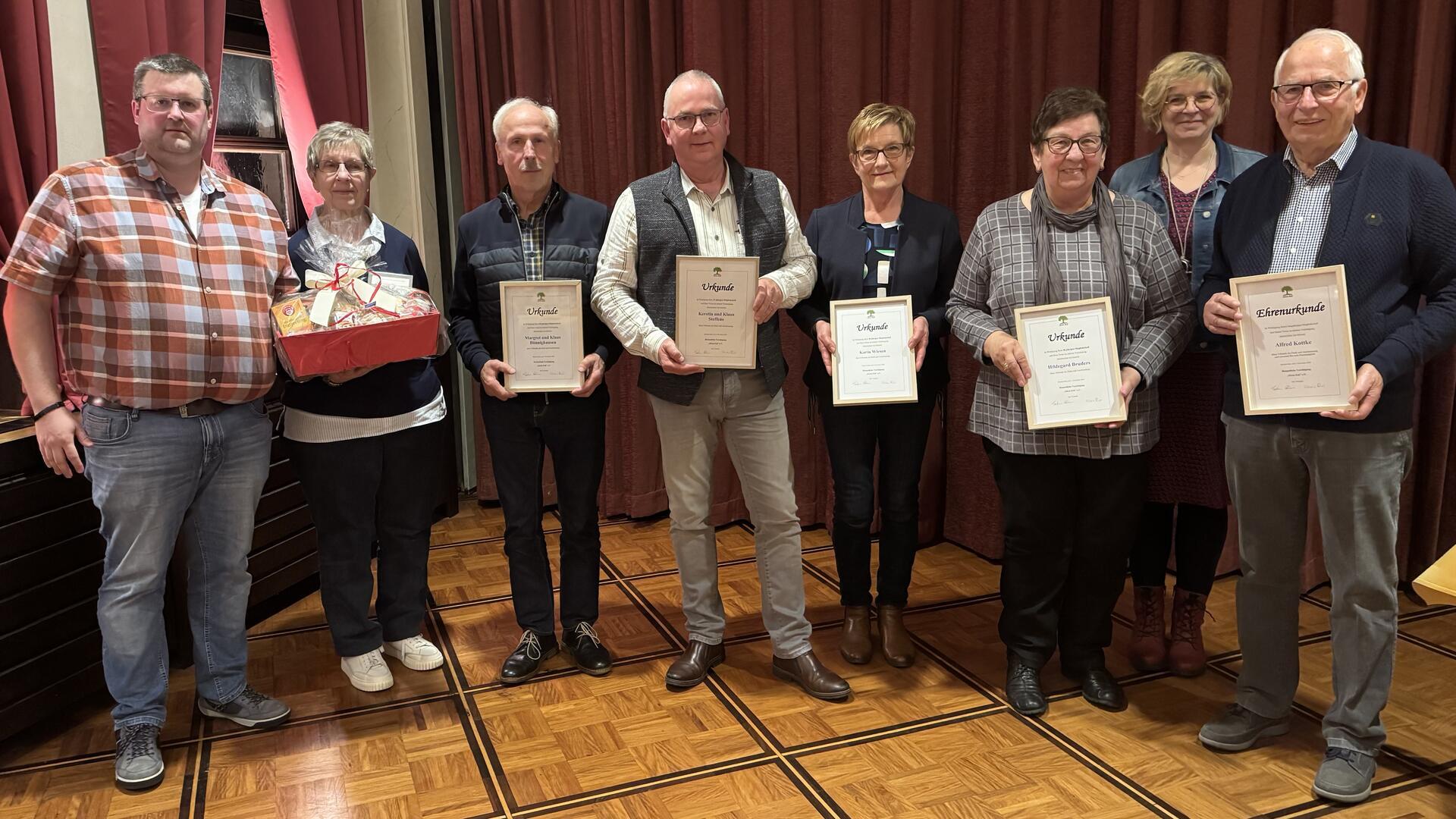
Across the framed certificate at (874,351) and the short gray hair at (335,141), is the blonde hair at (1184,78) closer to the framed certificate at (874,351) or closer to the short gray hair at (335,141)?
the framed certificate at (874,351)

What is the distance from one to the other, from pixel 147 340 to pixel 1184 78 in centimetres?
247

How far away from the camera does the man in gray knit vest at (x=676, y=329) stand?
7.88 feet

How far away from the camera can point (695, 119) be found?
236 centimetres

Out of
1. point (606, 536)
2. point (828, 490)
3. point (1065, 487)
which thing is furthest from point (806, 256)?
point (606, 536)

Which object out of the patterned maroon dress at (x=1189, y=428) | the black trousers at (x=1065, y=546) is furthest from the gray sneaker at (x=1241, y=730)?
the patterned maroon dress at (x=1189, y=428)

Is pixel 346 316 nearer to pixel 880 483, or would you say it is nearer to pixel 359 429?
pixel 359 429

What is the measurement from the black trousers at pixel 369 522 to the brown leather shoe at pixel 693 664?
0.77 meters

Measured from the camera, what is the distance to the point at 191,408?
2268 millimetres

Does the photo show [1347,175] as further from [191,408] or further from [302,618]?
[302,618]

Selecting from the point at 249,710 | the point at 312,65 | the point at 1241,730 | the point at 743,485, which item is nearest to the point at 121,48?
the point at 312,65

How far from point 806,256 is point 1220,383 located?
1088 mm

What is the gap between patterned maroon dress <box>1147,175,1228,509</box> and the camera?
2480mm

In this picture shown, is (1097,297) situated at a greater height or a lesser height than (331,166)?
lesser

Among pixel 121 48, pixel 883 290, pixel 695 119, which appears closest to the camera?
pixel 695 119
